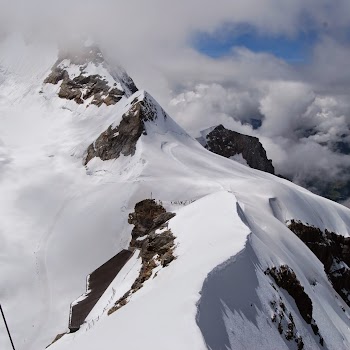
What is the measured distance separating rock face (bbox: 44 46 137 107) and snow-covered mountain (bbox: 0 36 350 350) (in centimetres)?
36

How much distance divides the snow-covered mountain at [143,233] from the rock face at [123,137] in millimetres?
188

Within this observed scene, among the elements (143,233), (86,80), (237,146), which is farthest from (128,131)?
(237,146)

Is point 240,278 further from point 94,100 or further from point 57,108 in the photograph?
point 57,108

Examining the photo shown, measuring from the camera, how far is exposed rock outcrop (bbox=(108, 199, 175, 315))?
23952 millimetres

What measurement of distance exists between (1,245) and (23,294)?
300 inches

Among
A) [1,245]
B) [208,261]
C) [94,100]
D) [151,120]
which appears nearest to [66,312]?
[1,245]

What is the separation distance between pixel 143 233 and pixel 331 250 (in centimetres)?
2224

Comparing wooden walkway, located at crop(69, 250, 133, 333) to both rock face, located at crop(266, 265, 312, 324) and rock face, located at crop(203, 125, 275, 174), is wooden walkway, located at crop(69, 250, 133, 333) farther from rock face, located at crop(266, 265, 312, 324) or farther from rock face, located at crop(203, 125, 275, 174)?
rock face, located at crop(203, 125, 275, 174)

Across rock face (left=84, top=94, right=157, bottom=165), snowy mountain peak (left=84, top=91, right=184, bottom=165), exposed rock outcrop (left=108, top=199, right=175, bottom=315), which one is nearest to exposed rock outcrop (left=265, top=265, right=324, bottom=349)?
exposed rock outcrop (left=108, top=199, right=175, bottom=315)

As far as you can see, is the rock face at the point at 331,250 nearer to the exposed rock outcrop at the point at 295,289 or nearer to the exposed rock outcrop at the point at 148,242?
the exposed rock outcrop at the point at 148,242

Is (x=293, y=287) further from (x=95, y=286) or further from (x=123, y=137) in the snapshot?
(x=123, y=137)

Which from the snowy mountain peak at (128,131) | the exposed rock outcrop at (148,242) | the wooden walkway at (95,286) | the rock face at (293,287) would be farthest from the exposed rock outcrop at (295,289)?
the snowy mountain peak at (128,131)

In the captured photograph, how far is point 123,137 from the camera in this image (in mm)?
59812

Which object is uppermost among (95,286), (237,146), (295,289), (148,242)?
(295,289)
